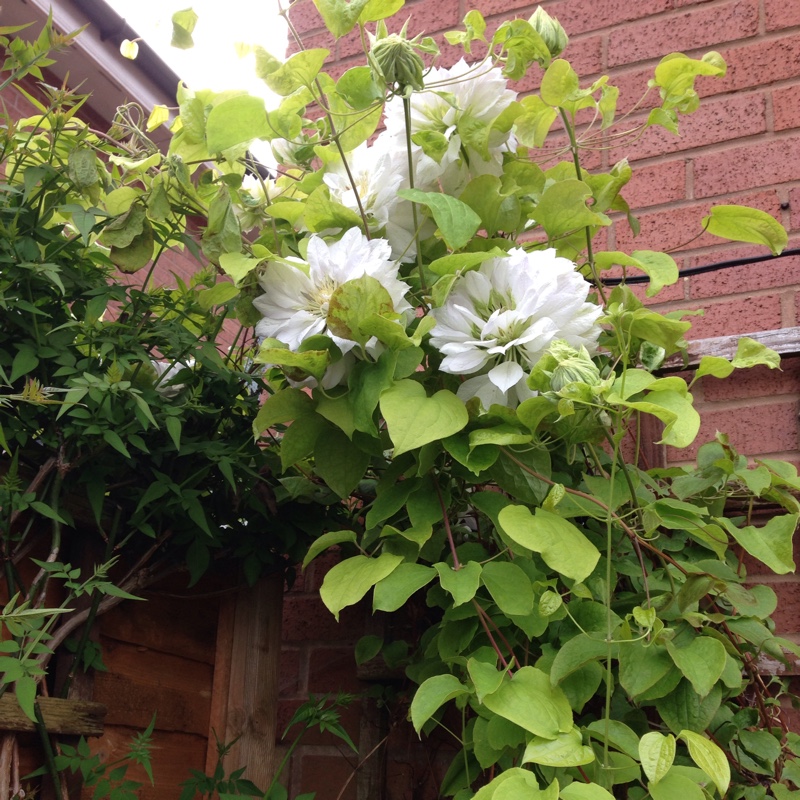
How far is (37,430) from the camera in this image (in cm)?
106

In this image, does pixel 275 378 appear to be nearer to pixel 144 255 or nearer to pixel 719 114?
pixel 144 255

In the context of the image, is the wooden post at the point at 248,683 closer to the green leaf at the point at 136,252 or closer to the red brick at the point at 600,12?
the green leaf at the point at 136,252

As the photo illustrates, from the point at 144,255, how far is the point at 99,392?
22 centimetres

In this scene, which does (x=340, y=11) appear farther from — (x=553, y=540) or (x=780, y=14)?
(x=780, y=14)

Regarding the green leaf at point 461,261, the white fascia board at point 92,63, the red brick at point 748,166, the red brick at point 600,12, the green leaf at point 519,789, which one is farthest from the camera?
the white fascia board at point 92,63

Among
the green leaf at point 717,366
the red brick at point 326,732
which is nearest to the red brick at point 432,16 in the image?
the green leaf at point 717,366

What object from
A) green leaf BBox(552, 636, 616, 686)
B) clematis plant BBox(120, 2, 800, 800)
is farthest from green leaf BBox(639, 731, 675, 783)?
green leaf BBox(552, 636, 616, 686)

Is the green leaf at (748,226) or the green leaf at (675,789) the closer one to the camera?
the green leaf at (675,789)

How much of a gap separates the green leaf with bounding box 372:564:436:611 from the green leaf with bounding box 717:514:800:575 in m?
0.41

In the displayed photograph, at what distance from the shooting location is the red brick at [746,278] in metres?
1.55

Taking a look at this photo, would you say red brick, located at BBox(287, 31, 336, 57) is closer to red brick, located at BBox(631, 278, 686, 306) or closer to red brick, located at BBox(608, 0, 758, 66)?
red brick, located at BBox(608, 0, 758, 66)

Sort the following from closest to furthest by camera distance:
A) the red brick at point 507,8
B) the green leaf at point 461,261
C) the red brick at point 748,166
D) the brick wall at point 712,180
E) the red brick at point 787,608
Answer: the green leaf at point 461,261
the red brick at point 787,608
the brick wall at point 712,180
the red brick at point 748,166
the red brick at point 507,8

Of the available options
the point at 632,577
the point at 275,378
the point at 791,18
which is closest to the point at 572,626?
the point at 632,577

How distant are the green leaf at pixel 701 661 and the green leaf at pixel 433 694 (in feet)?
0.74
